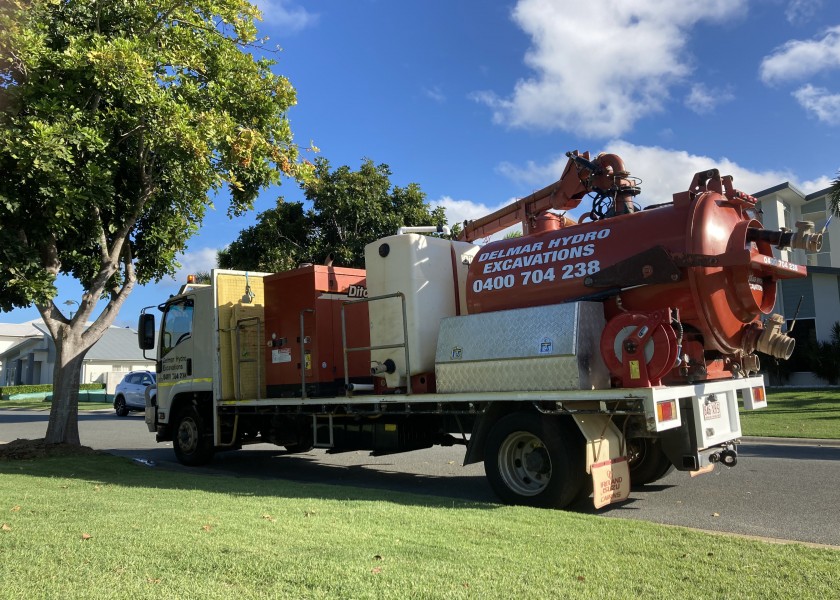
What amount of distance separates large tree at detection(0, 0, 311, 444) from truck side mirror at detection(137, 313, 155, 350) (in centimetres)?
105

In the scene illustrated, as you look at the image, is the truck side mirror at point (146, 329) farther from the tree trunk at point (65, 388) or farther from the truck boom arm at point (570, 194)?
the truck boom arm at point (570, 194)

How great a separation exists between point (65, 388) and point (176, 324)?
2443 millimetres

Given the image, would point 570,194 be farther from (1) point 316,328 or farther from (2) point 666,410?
(1) point 316,328

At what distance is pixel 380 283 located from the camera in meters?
8.49

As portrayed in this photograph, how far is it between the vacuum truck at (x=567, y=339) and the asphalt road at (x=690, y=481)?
530 millimetres

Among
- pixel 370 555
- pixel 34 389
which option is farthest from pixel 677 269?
pixel 34 389

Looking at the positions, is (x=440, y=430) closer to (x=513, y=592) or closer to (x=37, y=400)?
(x=513, y=592)

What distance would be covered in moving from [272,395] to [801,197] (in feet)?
85.1

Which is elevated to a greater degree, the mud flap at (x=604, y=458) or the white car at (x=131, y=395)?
the white car at (x=131, y=395)

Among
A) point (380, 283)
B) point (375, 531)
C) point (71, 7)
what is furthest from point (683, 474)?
point (71, 7)

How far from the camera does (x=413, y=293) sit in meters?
8.16

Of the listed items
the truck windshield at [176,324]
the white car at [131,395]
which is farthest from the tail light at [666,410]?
the white car at [131,395]

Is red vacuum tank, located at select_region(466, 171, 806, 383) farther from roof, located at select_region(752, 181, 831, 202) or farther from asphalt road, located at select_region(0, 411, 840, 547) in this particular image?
roof, located at select_region(752, 181, 831, 202)

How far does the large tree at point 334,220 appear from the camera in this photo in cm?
1984
